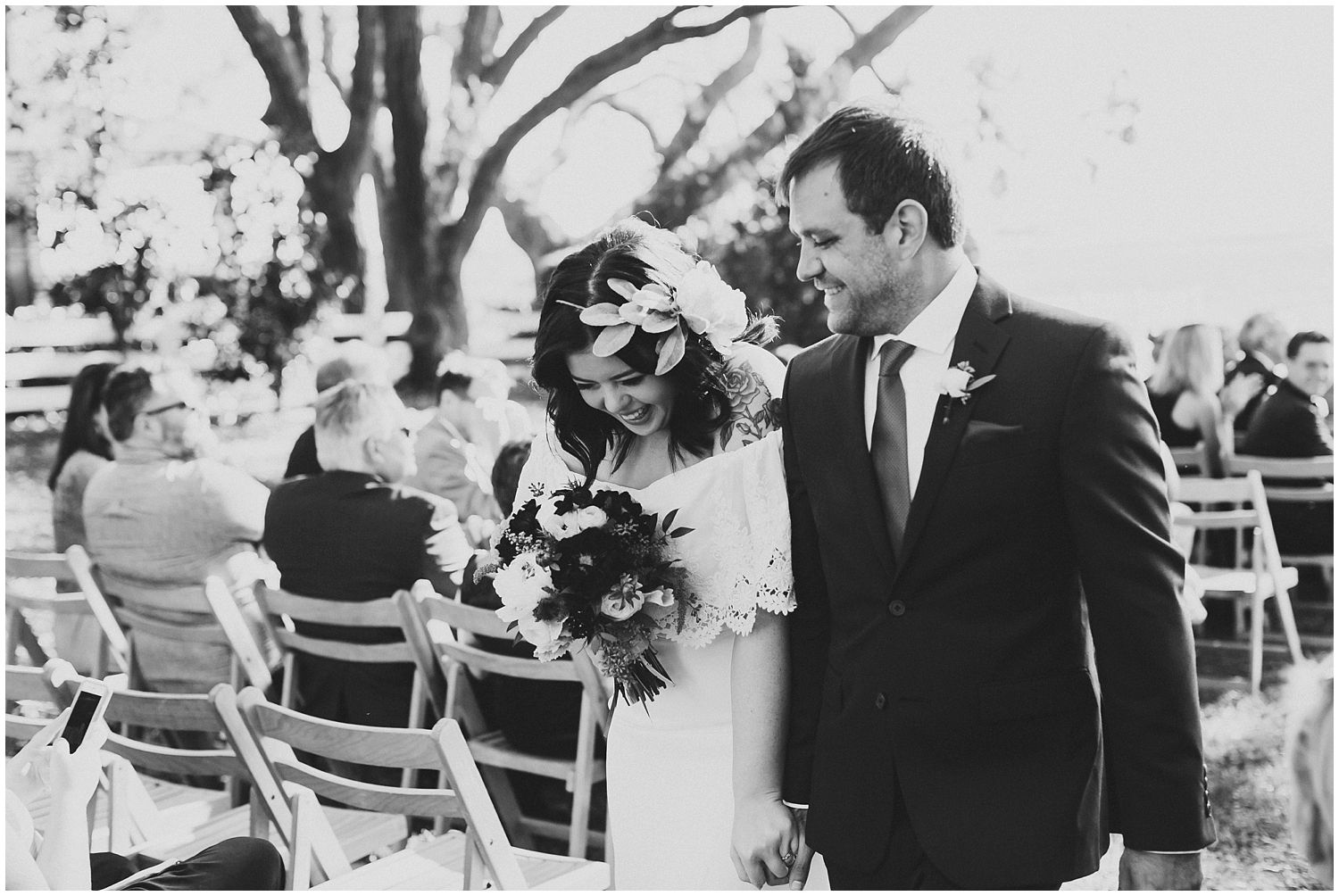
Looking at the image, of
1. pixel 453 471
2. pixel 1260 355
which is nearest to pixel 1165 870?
pixel 453 471

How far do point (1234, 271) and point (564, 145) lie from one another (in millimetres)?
5523

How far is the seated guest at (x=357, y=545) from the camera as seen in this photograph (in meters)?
4.06

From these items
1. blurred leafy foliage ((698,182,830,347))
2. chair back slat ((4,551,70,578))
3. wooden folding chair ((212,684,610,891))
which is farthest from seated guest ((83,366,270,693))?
blurred leafy foliage ((698,182,830,347))

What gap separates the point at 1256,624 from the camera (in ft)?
18.6

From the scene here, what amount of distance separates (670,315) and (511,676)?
Answer: 182 cm

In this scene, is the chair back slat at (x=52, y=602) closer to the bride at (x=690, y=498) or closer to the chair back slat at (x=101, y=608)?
the chair back slat at (x=101, y=608)

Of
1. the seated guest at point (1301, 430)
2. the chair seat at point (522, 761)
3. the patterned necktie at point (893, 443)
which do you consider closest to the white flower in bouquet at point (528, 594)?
the patterned necktie at point (893, 443)

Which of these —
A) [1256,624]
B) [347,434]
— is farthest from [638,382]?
[1256,624]

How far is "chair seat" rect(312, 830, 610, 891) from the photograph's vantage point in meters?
2.91

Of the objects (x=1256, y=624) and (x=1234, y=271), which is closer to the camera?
(x=1256, y=624)

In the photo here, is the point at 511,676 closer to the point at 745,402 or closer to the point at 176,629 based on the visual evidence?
the point at 176,629

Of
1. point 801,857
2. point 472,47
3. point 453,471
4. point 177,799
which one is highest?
point 472,47

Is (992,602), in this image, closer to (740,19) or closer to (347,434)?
(347,434)

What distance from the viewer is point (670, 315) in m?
2.14
